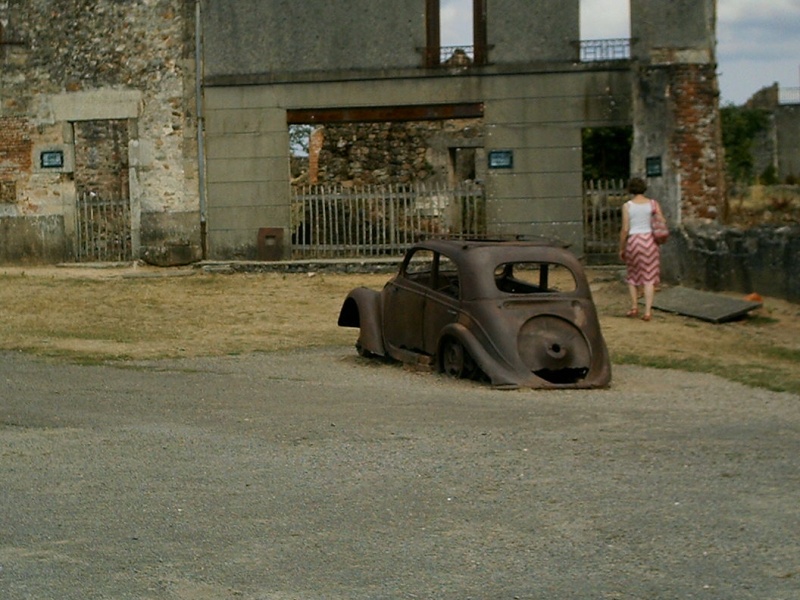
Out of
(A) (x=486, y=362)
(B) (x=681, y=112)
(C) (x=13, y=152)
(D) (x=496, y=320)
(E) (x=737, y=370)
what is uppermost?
Result: (B) (x=681, y=112)

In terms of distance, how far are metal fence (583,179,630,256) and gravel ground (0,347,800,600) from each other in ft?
41.4

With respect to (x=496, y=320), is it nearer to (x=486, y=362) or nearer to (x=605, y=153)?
(x=486, y=362)

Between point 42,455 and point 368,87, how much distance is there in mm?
16329

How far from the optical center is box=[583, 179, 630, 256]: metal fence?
23.5 meters

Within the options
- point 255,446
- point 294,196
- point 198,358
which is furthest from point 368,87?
point 255,446

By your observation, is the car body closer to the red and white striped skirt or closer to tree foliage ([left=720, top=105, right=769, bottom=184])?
the red and white striped skirt

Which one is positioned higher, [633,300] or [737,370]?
[633,300]

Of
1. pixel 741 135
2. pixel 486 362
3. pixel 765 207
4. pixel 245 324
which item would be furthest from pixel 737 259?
pixel 741 135

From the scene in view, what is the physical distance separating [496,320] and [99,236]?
625 inches

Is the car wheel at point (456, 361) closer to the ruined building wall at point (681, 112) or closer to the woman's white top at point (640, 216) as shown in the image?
the woman's white top at point (640, 216)

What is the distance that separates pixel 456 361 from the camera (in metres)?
11.6

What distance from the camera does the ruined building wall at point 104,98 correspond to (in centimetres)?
2414

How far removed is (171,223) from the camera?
24344 mm

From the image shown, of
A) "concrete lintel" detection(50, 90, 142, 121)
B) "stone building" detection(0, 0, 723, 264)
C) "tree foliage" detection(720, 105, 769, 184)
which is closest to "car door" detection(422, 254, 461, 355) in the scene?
"stone building" detection(0, 0, 723, 264)
